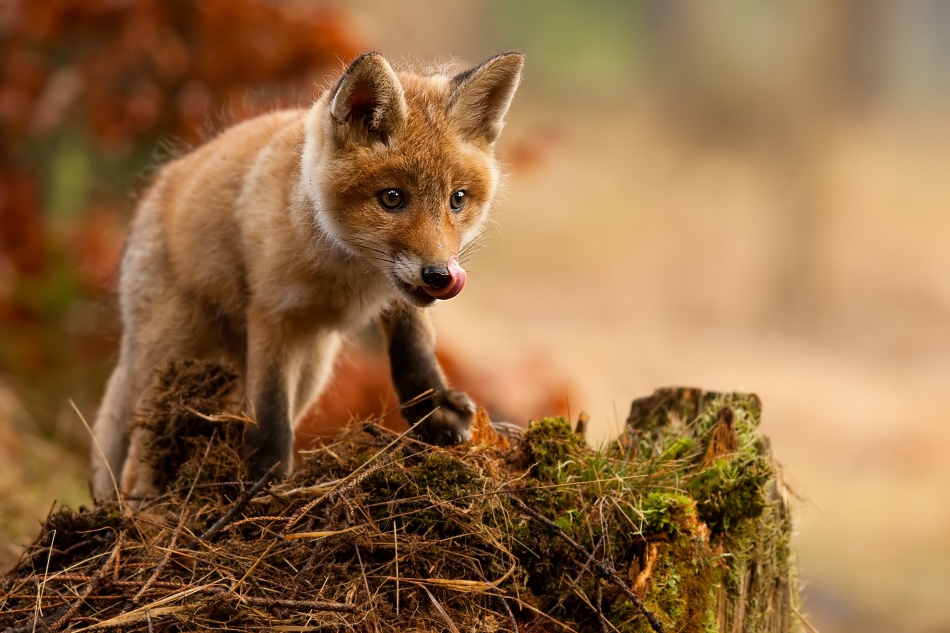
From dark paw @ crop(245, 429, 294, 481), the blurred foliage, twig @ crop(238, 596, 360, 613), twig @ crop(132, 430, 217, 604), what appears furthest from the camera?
the blurred foliage

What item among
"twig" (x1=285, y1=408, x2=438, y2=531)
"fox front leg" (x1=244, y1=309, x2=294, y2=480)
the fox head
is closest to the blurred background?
"fox front leg" (x1=244, y1=309, x2=294, y2=480)

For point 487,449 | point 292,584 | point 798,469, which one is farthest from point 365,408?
point 798,469

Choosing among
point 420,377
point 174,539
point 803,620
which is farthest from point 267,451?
point 803,620

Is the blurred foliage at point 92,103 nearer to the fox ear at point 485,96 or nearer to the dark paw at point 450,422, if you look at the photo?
the fox ear at point 485,96

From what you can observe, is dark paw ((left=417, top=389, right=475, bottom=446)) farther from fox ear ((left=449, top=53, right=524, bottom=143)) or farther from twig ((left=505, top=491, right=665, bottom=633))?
fox ear ((left=449, top=53, right=524, bottom=143))

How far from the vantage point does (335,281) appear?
373cm

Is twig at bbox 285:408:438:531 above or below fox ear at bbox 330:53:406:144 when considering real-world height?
below

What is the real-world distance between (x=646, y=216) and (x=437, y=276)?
13843mm

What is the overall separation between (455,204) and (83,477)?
14.4ft

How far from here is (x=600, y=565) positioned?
2771mm

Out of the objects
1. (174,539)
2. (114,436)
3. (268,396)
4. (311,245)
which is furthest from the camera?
(114,436)

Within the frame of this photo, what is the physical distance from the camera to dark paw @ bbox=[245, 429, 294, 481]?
366cm

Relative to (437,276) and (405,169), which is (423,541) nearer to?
(437,276)

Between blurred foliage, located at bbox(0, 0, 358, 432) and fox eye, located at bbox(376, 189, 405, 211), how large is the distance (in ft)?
15.4
